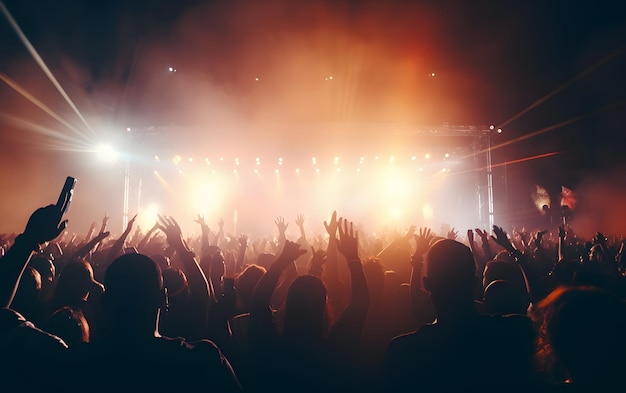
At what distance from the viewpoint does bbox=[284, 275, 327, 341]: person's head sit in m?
2.31

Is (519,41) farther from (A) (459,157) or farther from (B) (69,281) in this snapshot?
(B) (69,281)

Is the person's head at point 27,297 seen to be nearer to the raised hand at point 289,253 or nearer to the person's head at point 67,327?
the person's head at point 67,327

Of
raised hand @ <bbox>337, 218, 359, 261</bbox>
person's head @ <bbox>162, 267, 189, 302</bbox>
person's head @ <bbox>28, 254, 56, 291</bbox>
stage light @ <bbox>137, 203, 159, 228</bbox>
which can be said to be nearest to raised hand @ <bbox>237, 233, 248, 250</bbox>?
→ person's head @ <bbox>28, 254, 56, 291</bbox>

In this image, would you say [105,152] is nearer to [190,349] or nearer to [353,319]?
[353,319]

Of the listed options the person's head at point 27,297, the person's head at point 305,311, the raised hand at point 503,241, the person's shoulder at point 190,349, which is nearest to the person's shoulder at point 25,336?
the person's shoulder at point 190,349

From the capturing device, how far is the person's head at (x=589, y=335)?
1.51m

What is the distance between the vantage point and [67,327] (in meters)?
2.57

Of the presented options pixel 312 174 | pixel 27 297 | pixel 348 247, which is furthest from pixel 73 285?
pixel 312 174

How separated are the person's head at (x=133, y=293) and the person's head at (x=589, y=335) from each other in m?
1.83

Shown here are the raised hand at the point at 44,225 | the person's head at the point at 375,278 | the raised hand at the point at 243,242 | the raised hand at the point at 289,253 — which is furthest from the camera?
the raised hand at the point at 243,242

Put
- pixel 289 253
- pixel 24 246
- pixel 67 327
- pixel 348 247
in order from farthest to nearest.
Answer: pixel 348 247 → pixel 289 253 → pixel 67 327 → pixel 24 246

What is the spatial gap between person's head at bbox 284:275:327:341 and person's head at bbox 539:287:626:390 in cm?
118

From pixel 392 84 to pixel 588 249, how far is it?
24.9 feet

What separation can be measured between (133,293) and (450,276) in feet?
5.35
